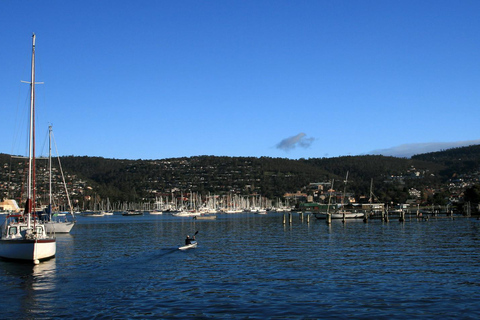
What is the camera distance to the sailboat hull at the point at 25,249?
37.9 meters

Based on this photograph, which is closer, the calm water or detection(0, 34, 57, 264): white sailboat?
the calm water

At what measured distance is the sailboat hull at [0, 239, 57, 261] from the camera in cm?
3791

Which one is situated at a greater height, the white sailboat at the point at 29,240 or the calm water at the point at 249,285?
the white sailboat at the point at 29,240

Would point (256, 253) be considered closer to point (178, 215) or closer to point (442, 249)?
point (442, 249)

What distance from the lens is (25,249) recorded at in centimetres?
3794

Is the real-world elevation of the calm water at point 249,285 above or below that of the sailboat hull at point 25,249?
below

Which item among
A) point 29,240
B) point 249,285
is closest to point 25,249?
point 29,240

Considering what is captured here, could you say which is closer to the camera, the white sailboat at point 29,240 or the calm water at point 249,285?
the calm water at point 249,285

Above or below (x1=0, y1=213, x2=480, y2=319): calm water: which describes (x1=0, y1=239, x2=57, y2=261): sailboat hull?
above

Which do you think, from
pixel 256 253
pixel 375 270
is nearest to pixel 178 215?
pixel 256 253

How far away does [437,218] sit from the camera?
131375 mm

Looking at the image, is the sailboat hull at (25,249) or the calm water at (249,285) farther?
the sailboat hull at (25,249)

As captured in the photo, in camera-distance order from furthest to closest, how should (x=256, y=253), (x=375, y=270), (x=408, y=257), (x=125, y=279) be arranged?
1. (x=256, y=253)
2. (x=408, y=257)
3. (x=375, y=270)
4. (x=125, y=279)

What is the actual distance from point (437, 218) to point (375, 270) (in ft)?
345
